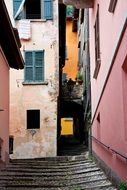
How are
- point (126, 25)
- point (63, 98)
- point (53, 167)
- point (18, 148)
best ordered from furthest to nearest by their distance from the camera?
point (63, 98) → point (18, 148) → point (53, 167) → point (126, 25)

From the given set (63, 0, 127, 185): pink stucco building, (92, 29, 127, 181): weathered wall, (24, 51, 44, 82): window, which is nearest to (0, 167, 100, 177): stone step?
(63, 0, 127, 185): pink stucco building

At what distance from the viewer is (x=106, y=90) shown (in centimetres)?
898

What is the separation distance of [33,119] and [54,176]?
10.9 metres

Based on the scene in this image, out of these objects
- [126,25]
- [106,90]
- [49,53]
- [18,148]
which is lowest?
[18,148]

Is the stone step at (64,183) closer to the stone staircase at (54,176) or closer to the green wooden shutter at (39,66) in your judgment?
the stone staircase at (54,176)

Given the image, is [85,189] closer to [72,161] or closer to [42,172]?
[42,172]

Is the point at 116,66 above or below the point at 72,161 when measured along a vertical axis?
above

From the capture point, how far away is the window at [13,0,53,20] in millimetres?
20688

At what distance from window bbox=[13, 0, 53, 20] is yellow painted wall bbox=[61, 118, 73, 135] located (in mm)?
Answer: 16507

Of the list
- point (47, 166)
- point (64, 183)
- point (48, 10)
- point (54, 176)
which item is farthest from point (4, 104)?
point (48, 10)

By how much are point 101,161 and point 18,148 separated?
10.7m

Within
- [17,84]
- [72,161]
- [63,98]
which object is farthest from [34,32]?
[72,161]

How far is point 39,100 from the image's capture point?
20.5 m

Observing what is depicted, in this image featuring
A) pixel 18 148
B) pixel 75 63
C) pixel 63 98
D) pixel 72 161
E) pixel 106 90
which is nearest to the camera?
pixel 106 90
